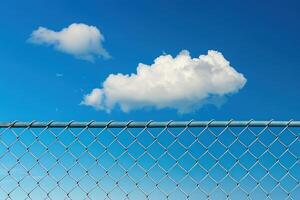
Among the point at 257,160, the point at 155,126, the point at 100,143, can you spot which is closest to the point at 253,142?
the point at 257,160

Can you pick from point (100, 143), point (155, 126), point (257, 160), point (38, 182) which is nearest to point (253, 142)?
point (257, 160)

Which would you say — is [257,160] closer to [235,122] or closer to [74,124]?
[235,122]

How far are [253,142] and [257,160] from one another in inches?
5.8

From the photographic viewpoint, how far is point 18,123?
6699mm

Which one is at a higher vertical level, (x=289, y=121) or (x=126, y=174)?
(x=289, y=121)

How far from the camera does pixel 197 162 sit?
638 centimetres

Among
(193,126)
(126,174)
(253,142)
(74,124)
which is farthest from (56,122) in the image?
(253,142)

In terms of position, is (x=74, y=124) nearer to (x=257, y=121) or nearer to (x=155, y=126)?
(x=155, y=126)

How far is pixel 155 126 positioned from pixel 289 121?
1.08 meters

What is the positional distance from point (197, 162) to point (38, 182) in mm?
1328

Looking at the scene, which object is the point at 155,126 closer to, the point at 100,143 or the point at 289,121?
the point at 100,143

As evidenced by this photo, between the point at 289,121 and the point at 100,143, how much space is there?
5.04ft

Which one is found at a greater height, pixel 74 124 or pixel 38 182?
pixel 74 124

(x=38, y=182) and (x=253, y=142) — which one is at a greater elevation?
(x=253, y=142)
